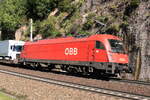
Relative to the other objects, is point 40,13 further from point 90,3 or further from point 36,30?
point 90,3

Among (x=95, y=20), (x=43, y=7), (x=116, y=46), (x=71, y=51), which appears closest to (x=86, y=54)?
(x=71, y=51)

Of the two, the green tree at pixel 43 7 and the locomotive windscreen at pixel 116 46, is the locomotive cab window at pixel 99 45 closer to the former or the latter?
the locomotive windscreen at pixel 116 46

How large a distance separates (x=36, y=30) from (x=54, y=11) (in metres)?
4.68

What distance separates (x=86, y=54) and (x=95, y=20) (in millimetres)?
8617

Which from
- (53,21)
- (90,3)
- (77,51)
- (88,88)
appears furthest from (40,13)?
(88,88)

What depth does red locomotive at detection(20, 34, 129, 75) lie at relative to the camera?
60.5ft

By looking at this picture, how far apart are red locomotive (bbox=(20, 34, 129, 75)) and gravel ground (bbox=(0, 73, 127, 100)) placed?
456cm

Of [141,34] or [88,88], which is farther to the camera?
[141,34]

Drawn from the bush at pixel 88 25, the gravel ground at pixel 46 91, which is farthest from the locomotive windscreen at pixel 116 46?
the bush at pixel 88 25

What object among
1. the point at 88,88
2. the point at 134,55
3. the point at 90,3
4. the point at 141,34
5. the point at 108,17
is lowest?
the point at 88,88

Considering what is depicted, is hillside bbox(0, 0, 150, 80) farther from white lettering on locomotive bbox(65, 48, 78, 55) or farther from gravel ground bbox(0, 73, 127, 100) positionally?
gravel ground bbox(0, 73, 127, 100)

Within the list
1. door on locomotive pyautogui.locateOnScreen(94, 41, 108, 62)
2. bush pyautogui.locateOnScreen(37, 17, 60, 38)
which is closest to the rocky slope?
door on locomotive pyautogui.locateOnScreen(94, 41, 108, 62)

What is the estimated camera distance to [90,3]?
1345 inches

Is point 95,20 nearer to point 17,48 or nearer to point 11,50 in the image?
point 17,48
